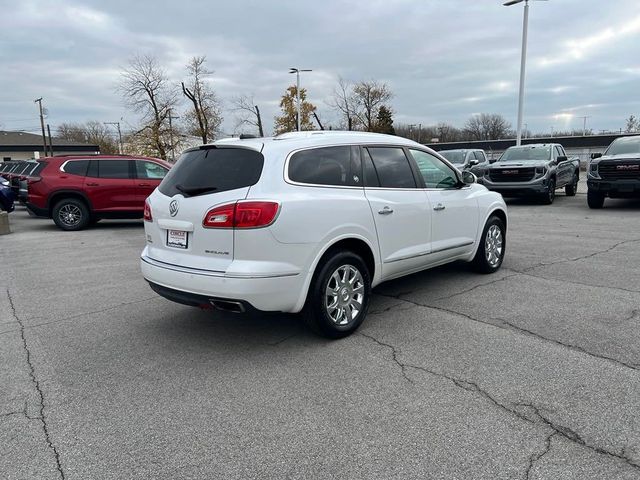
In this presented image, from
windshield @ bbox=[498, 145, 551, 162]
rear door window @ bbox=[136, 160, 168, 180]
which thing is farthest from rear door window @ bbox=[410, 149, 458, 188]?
windshield @ bbox=[498, 145, 551, 162]

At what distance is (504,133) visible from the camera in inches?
3492

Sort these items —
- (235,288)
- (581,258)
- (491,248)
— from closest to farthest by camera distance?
(235,288) < (491,248) < (581,258)

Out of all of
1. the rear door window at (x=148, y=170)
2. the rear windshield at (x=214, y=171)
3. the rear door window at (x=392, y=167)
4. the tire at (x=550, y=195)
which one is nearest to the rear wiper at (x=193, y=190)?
the rear windshield at (x=214, y=171)

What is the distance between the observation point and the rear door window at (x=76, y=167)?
39.4 feet

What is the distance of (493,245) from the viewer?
661cm

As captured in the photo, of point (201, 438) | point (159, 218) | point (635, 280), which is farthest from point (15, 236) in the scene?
point (635, 280)

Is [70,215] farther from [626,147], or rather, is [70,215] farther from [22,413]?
[626,147]

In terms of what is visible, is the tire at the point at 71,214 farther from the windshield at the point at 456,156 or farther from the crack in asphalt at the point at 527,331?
the windshield at the point at 456,156

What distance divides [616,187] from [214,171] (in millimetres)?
12265

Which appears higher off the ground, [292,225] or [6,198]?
[292,225]

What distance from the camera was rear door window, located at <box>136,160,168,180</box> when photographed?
489 inches

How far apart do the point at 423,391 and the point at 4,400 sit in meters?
2.91

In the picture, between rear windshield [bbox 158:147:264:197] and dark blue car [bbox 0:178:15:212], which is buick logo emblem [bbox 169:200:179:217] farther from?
dark blue car [bbox 0:178:15:212]

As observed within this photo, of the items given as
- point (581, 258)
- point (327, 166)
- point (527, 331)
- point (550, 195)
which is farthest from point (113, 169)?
point (550, 195)
